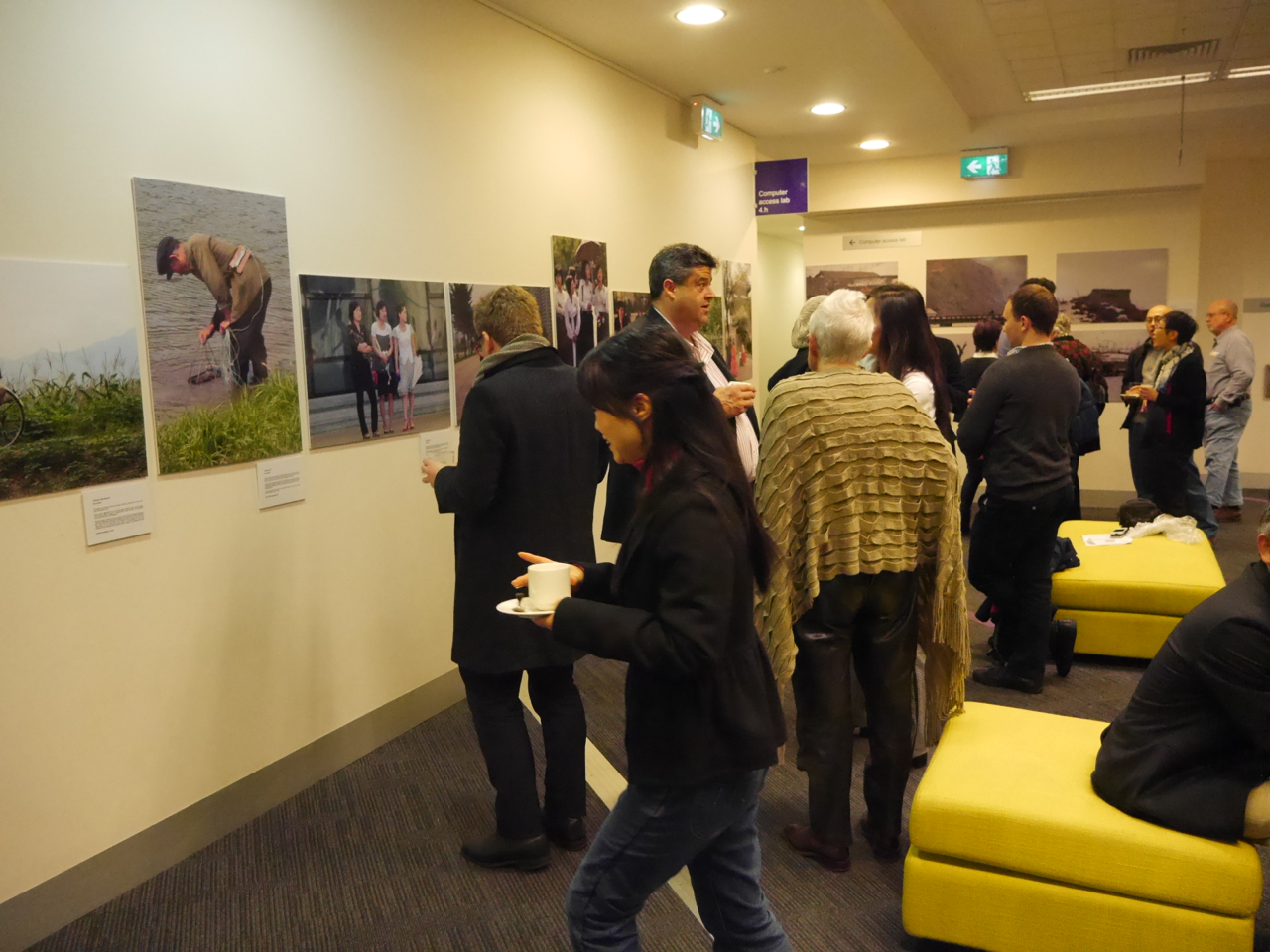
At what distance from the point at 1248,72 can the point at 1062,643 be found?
597 centimetres

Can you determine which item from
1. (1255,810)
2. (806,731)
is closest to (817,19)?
(806,731)

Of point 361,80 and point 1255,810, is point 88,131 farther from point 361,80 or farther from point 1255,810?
point 1255,810

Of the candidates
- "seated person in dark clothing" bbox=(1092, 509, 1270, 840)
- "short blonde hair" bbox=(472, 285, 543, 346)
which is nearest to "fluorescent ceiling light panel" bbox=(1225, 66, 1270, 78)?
"seated person in dark clothing" bbox=(1092, 509, 1270, 840)

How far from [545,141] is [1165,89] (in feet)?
20.3

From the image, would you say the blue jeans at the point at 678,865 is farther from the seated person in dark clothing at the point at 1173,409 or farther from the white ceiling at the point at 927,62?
the seated person in dark clothing at the point at 1173,409

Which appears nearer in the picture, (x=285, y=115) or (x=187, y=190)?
(x=187, y=190)

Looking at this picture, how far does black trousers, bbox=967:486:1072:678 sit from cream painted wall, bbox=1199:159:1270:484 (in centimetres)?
721

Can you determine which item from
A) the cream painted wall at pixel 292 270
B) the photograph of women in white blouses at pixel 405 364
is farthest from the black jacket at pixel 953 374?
the photograph of women in white blouses at pixel 405 364

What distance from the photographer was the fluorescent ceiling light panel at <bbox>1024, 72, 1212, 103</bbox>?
26.7 ft

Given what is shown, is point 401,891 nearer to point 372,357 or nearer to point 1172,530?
point 372,357

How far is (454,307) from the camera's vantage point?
4.55m

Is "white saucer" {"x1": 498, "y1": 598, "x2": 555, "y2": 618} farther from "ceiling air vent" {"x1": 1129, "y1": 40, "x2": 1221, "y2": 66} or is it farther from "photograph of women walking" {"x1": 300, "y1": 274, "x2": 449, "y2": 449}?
"ceiling air vent" {"x1": 1129, "y1": 40, "x2": 1221, "y2": 66}

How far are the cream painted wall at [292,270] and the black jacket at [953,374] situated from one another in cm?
286

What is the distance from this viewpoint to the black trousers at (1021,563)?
438cm
